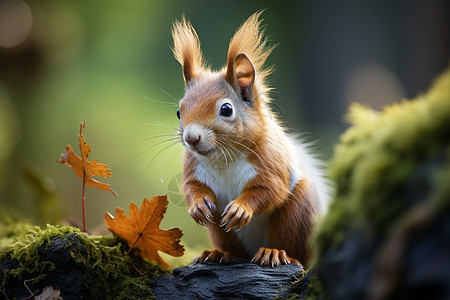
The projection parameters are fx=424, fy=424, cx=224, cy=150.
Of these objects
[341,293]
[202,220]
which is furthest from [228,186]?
[341,293]

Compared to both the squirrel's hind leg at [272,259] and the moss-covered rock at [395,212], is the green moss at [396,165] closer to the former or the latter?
the moss-covered rock at [395,212]

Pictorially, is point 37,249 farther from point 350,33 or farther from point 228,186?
point 350,33

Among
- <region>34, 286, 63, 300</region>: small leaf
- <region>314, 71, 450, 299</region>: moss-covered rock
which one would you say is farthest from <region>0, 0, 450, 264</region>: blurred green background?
<region>314, 71, 450, 299</region>: moss-covered rock

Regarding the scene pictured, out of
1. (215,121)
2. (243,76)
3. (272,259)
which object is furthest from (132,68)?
(272,259)

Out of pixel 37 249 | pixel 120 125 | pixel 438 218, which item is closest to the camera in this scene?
pixel 438 218

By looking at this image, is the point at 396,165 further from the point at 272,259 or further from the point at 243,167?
the point at 243,167

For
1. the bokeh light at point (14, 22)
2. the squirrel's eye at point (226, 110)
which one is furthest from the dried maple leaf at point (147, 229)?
the bokeh light at point (14, 22)
